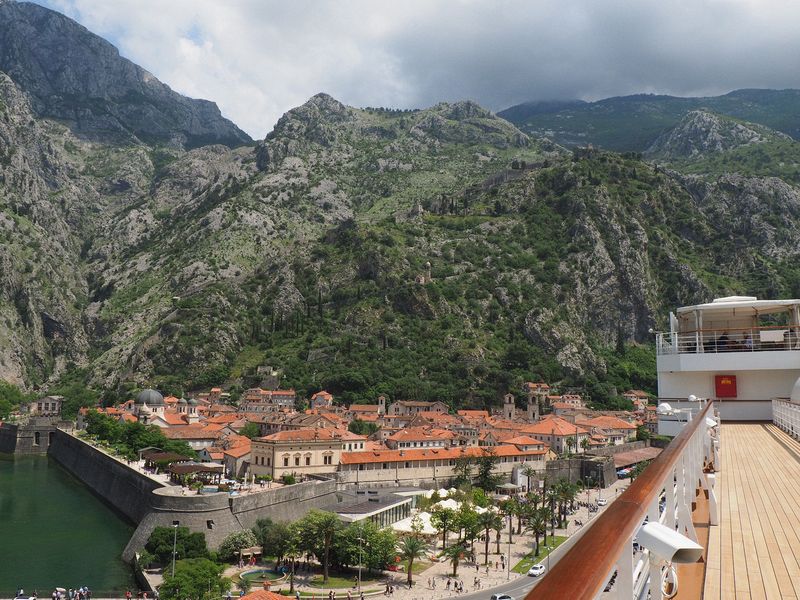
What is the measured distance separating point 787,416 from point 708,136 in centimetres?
18077

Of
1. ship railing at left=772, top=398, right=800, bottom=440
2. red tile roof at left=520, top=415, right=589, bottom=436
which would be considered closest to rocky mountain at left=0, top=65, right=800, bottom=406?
red tile roof at left=520, top=415, right=589, bottom=436

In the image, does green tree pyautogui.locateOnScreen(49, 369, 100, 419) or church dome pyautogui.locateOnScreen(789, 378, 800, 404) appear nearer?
church dome pyautogui.locateOnScreen(789, 378, 800, 404)

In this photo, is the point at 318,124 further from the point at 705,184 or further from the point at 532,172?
the point at 705,184

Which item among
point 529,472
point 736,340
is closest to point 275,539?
point 529,472

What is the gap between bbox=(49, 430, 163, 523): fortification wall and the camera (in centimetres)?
4206

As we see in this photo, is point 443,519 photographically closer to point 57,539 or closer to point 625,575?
point 57,539

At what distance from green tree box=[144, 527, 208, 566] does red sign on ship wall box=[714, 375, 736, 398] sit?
28.6m

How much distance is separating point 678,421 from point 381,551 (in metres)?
26.2

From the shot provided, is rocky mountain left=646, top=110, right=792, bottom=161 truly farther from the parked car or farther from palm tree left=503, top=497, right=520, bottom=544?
the parked car

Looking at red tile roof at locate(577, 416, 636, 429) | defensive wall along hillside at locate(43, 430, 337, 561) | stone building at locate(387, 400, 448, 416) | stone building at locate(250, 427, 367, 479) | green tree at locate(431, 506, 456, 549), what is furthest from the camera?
stone building at locate(387, 400, 448, 416)

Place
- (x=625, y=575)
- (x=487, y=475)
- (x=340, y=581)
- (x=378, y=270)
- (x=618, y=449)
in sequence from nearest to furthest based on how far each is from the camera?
(x=625, y=575) < (x=340, y=581) < (x=487, y=475) < (x=618, y=449) < (x=378, y=270)

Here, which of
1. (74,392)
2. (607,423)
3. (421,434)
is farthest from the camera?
(74,392)

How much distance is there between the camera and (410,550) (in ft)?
109

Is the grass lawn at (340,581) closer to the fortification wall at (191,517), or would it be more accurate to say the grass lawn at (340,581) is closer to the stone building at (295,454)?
the fortification wall at (191,517)
